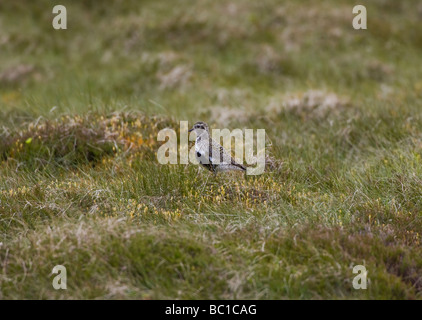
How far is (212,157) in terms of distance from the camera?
271 inches

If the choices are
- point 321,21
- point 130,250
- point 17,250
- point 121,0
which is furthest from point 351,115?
point 121,0

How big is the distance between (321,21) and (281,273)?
52.4 ft

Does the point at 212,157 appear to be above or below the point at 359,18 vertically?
below

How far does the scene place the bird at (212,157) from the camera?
689 centimetres

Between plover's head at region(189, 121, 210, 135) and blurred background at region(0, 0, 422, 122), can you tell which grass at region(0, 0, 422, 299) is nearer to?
blurred background at region(0, 0, 422, 122)

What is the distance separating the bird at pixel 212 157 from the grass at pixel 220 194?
0.58ft

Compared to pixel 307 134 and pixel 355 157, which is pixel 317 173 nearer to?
pixel 355 157

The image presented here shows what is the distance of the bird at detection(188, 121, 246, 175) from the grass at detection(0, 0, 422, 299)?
176 mm

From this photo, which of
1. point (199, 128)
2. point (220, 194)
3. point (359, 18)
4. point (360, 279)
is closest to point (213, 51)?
point (359, 18)

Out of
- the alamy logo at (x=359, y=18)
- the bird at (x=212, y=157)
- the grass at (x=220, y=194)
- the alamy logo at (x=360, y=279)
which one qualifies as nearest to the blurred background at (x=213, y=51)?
the grass at (x=220, y=194)

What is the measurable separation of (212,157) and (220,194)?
22.4 inches

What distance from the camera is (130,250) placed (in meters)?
5.27

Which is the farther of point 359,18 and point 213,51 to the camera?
point 359,18

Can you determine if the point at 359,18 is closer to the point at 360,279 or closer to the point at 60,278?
the point at 360,279
